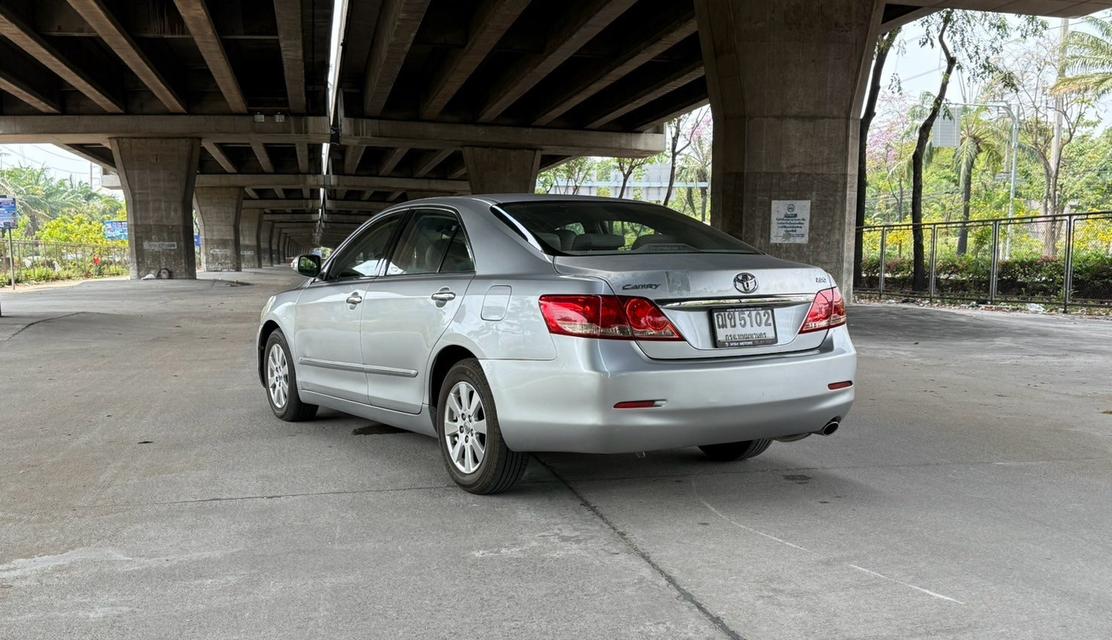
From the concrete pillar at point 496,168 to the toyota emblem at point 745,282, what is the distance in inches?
1325

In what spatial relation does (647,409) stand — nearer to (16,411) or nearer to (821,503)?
(821,503)

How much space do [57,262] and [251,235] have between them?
121ft

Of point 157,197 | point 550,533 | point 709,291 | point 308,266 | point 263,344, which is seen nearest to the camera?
point 550,533

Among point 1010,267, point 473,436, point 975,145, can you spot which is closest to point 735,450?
point 473,436

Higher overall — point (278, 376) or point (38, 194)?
point (38, 194)

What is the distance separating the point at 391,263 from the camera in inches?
223

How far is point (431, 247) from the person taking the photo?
5379 millimetres

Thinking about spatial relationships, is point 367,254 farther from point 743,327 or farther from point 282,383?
point 743,327

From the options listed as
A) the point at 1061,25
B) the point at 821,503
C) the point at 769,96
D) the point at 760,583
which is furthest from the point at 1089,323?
the point at 1061,25

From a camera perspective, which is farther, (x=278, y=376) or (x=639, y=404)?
(x=278, y=376)

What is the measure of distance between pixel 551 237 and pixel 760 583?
6.79 ft

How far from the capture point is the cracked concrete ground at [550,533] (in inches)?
127

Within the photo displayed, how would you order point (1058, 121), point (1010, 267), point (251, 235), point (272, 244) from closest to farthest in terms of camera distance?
point (1010, 267) → point (1058, 121) → point (251, 235) → point (272, 244)

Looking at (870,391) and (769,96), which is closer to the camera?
(870,391)
